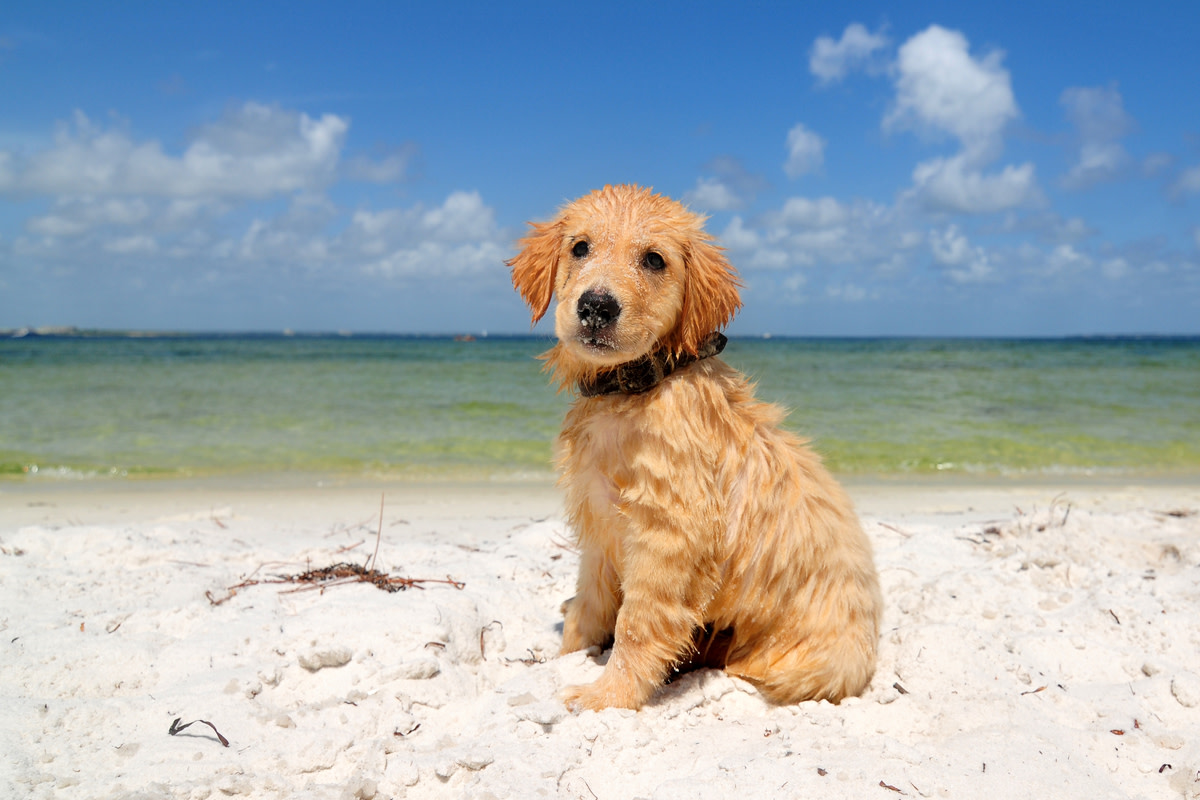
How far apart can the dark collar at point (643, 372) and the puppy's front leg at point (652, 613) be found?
21.5 inches

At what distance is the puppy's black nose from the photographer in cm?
247

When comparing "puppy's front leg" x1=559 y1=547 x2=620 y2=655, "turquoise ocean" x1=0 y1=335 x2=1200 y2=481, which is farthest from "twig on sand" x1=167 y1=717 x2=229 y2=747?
"turquoise ocean" x1=0 y1=335 x2=1200 y2=481

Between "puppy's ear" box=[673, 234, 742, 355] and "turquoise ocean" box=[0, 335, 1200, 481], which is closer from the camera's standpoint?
"puppy's ear" box=[673, 234, 742, 355]

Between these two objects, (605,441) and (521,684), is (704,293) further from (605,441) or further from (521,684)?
(521,684)

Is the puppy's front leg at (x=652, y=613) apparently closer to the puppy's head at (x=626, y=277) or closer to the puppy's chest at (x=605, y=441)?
the puppy's chest at (x=605, y=441)

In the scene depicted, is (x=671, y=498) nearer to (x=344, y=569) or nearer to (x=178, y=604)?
(x=344, y=569)

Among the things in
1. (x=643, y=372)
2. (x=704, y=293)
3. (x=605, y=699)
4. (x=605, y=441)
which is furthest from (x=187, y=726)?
(x=704, y=293)

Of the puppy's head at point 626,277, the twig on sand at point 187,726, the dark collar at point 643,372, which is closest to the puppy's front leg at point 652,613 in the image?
the dark collar at point 643,372

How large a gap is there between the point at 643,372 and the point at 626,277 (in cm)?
38

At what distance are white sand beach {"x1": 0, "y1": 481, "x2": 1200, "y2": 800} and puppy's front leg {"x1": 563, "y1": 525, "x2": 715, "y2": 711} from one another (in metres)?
0.12

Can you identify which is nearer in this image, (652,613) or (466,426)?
(652,613)

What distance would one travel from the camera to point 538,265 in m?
2.92

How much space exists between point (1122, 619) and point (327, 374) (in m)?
22.6

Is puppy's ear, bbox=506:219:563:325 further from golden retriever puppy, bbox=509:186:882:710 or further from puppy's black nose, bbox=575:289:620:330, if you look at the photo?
puppy's black nose, bbox=575:289:620:330
